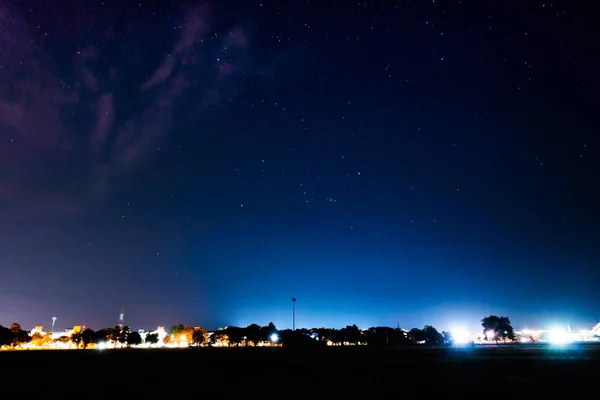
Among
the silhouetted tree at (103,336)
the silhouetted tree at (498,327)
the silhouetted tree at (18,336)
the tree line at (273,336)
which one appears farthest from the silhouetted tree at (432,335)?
the silhouetted tree at (18,336)

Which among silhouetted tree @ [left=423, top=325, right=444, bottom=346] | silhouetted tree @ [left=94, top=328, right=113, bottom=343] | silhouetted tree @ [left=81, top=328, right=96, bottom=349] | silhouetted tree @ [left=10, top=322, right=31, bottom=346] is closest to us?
silhouetted tree @ [left=10, top=322, right=31, bottom=346]

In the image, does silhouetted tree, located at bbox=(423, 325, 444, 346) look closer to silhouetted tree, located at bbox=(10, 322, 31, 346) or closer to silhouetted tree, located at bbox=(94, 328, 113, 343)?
silhouetted tree, located at bbox=(94, 328, 113, 343)

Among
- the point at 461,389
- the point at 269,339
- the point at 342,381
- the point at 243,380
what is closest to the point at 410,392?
the point at 461,389

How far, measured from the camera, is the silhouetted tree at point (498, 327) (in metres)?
160

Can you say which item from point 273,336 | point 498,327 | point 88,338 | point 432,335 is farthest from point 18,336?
point 498,327

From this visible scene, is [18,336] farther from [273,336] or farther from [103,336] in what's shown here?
[273,336]

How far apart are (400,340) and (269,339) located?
60.9 meters

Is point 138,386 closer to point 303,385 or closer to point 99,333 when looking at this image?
point 303,385

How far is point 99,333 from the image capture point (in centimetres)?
16100

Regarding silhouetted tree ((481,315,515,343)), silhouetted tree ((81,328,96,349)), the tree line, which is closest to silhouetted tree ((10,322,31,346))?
the tree line

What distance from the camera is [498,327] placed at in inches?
6417

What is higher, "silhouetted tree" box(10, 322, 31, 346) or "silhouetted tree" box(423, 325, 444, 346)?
"silhouetted tree" box(10, 322, 31, 346)

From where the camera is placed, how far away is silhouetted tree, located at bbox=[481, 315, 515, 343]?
160 m

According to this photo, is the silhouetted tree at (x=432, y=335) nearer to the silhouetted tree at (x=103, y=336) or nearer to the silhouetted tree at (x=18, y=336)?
the silhouetted tree at (x=103, y=336)
